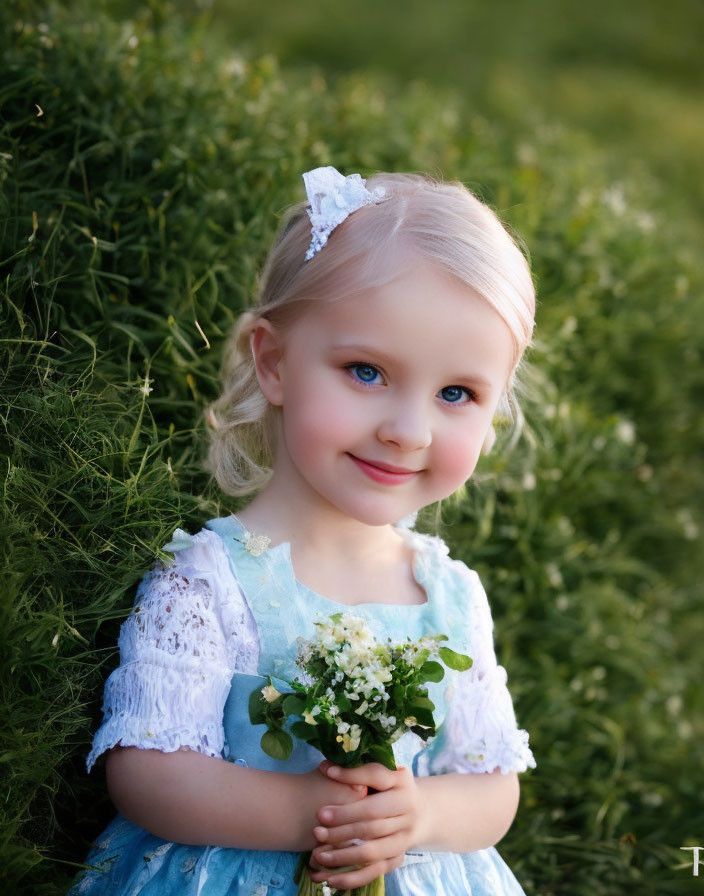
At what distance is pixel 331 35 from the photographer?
26.7ft

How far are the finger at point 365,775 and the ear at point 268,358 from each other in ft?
2.66

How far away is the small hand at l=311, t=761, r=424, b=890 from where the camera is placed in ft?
6.46

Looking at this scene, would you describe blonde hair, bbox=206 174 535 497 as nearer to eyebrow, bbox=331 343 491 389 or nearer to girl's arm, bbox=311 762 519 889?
eyebrow, bbox=331 343 491 389

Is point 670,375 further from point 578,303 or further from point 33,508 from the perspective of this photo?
point 33,508

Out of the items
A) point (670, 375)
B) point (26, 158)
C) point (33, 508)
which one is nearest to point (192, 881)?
point (33, 508)

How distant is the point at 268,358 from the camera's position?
2.35m

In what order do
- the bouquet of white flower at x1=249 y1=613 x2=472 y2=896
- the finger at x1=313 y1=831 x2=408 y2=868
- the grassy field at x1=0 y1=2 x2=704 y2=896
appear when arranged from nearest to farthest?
1. the bouquet of white flower at x1=249 y1=613 x2=472 y2=896
2. the finger at x1=313 y1=831 x2=408 y2=868
3. the grassy field at x1=0 y1=2 x2=704 y2=896

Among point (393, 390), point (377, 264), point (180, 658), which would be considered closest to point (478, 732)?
point (180, 658)

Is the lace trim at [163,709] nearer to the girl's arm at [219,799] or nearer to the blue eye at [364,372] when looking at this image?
the girl's arm at [219,799]

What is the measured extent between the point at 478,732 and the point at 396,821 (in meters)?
0.37

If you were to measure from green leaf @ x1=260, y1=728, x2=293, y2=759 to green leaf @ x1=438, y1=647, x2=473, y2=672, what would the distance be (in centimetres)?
34

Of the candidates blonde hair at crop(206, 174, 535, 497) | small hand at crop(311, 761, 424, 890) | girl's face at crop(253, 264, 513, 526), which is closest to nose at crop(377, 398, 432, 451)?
girl's face at crop(253, 264, 513, 526)

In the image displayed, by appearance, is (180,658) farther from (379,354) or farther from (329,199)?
(329,199)

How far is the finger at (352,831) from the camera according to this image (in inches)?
77.6
